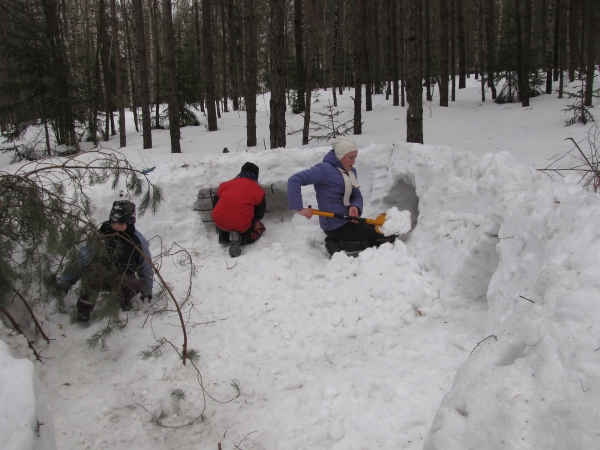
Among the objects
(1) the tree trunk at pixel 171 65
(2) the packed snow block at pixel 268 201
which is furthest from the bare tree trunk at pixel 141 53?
(2) the packed snow block at pixel 268 201

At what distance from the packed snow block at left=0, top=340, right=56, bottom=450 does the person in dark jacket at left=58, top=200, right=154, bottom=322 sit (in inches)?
54.0

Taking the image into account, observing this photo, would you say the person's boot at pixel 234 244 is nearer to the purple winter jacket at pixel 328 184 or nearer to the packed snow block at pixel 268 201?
the packed snow block at pixel 268 201

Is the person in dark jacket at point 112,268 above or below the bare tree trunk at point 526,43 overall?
below

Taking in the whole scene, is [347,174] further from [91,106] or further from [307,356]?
[91,106]

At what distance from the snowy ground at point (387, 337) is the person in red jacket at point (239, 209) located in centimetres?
27

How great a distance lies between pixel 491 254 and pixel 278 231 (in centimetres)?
325

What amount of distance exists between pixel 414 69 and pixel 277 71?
2.80 m

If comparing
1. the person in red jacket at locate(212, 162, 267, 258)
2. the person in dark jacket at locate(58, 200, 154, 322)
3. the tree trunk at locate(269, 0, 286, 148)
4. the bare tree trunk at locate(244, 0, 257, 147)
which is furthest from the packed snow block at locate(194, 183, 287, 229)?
the bare tree trunk at locate(244, 0, 257, 147)

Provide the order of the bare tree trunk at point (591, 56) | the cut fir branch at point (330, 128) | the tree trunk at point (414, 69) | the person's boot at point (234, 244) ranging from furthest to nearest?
the bare tree trunk at point (591, 56) < the cut fir branch at point (330, 128) < the tree trunk at point (414, 69) < the person's boot at point (234, 244)

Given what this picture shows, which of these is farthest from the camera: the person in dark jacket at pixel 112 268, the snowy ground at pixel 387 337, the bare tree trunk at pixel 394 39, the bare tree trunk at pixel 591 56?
the bare tree trunk at pixel 394 39

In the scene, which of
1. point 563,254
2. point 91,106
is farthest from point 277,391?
point 91,106

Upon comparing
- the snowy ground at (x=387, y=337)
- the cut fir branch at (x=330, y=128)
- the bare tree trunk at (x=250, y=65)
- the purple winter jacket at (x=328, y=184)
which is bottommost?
the snowy ground at (x=387, y=337)

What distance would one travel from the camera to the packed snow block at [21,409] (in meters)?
1.61

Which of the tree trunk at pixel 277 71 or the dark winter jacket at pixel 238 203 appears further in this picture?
the tree trunk at pixel 277 71
